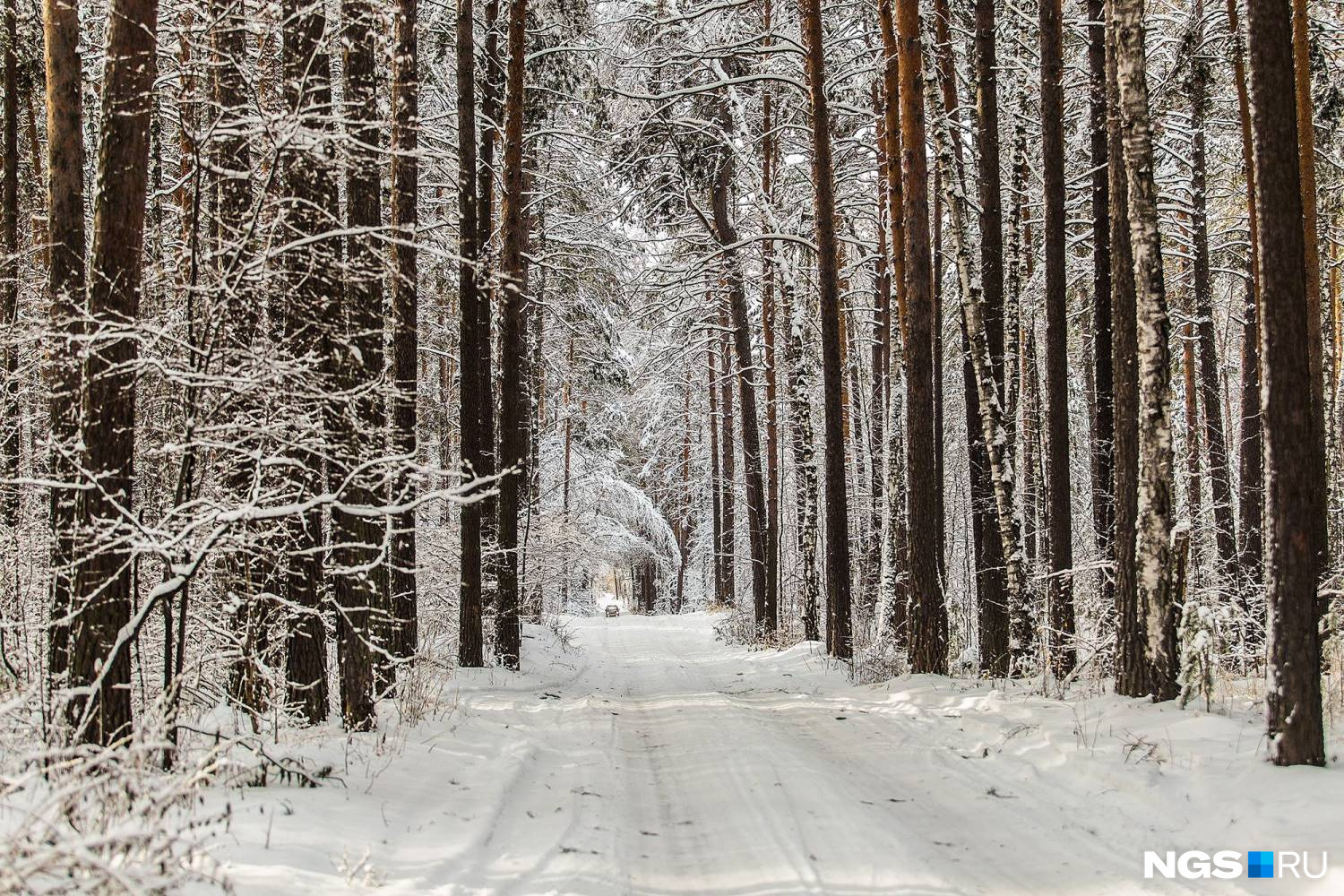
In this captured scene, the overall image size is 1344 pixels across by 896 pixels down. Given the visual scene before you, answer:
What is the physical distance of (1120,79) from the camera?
816 cm

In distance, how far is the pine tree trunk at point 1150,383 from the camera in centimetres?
781

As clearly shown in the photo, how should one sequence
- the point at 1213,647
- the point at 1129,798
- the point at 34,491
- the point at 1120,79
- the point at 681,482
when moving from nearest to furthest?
the point at 1129,798 → the point at 1213,647 → the point at 1120,79 → the point at 34,491 → the point at 681,482

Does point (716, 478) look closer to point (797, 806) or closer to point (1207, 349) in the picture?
point (1207, 349)

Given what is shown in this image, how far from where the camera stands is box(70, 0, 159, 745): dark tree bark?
17.6 ft

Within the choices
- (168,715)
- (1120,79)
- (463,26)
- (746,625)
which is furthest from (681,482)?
(168,715)

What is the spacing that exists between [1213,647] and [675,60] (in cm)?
1254

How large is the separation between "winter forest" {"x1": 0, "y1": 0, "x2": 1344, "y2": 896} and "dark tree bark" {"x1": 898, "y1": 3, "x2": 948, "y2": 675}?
0.07 meters

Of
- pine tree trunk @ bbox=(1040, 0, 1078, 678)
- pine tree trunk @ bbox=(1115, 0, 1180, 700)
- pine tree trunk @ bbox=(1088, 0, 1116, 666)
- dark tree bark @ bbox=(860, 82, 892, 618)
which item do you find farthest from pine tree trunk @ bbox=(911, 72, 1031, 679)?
pine tree trunk @ bbox=(1115, 0, 1180, 700)

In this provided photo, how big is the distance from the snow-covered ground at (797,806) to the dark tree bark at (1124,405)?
0.48 metres

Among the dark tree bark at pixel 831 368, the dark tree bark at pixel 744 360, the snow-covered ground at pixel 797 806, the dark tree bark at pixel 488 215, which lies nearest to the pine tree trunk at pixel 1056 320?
the dark tree bark at pixel 831 368

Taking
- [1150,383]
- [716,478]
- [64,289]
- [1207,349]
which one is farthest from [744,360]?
[64,289]

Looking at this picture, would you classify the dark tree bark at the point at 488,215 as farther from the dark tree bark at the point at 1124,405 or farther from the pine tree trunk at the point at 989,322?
the dark tree bark at the point at 1124,405

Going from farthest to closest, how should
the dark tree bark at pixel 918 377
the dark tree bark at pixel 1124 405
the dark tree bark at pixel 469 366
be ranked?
the dark tree bark at pixel 469 366, the dark tree bark at pixel 918 377, the dark tree bark at pixel 1124 405

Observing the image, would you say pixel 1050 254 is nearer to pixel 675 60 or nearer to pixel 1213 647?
pixel 1213 647
